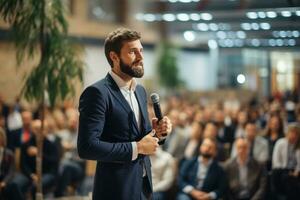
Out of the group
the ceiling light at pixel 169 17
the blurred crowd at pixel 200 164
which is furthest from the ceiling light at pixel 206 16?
the blurred crowd at pixel 200 164

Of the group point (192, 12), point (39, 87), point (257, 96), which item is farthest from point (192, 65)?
point (39, 87)

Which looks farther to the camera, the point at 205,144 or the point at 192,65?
the point at 192,65

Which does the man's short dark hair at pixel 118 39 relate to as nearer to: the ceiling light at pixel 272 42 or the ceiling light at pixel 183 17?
the ceiling light at pixel 272 42

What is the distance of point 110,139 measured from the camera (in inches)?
106

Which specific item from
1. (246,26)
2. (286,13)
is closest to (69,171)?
(246,26)

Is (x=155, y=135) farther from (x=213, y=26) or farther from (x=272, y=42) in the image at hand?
(x=213, y=26)

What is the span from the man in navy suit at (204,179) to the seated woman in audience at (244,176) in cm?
11

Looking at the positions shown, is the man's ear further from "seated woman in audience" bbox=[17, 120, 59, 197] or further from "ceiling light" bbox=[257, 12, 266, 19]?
"seated woman in audience" bbox=[17, 120, 59, 197]

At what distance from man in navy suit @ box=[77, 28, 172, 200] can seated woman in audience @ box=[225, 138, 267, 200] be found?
396 centimetres

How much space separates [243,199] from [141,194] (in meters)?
4.07

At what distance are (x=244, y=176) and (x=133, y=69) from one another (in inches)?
166

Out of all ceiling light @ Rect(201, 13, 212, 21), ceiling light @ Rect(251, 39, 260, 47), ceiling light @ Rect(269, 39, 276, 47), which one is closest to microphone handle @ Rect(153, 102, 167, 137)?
ceiling light @ Rect(269, 39, 276, 47)

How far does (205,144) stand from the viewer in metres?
6.69

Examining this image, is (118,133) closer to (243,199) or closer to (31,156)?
(243,199)
